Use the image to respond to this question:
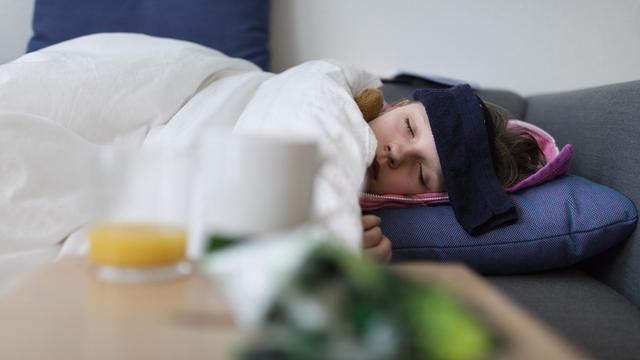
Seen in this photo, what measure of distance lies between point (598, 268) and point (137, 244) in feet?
3.29

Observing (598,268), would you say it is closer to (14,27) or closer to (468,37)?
(468,37)

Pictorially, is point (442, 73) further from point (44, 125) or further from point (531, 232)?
point (44, 125)


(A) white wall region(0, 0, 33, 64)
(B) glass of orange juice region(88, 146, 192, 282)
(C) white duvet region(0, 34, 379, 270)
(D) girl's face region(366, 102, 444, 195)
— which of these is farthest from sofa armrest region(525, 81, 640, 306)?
(A) white wall region(0, 0, 33, 64)

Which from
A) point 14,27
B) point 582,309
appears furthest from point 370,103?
point 14,27

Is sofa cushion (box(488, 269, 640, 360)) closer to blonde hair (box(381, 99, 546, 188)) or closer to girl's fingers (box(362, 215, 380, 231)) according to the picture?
blonde hair (box(381, 99, 546, 188))

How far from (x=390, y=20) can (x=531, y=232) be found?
0.99m

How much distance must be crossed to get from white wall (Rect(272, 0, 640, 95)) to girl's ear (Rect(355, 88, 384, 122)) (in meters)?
0.67

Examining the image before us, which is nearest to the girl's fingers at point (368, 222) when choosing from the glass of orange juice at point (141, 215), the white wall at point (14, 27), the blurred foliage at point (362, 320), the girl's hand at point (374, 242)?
the girl's hand at point (374, 242)

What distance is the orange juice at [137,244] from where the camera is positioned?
453 millimetres

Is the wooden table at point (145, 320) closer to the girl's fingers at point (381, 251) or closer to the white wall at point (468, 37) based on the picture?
the girl's fingers at point (381, 251)

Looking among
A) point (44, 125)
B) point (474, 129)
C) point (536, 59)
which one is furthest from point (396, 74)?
point (44, 125)

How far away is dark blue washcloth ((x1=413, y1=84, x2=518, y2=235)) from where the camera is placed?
105 centimetres

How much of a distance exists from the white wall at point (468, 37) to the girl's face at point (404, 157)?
0.76 meters

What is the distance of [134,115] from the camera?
1.12 metres
